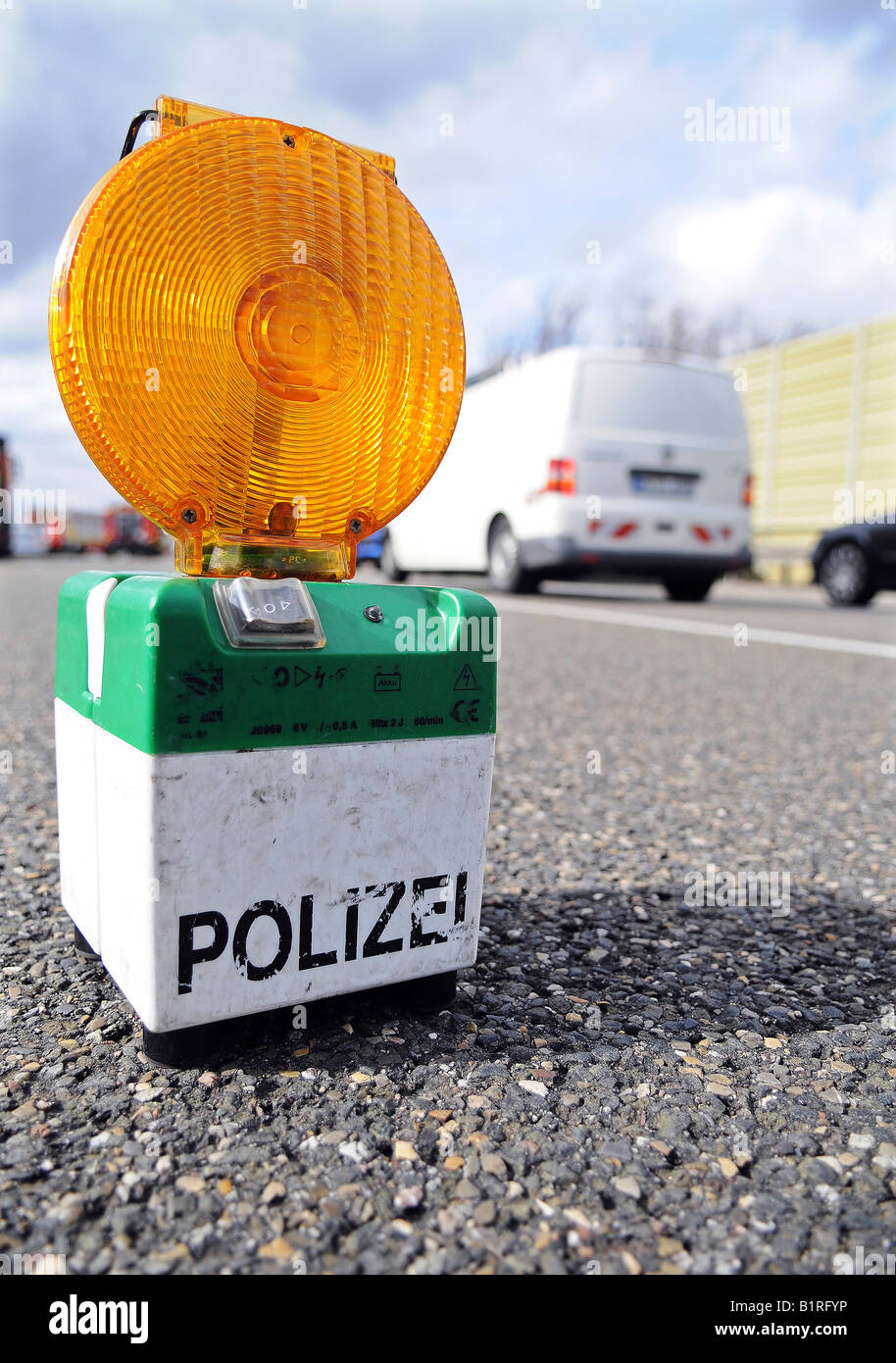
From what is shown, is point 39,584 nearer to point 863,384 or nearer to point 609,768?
point 609,768

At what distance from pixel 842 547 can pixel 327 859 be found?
10599 millimetres

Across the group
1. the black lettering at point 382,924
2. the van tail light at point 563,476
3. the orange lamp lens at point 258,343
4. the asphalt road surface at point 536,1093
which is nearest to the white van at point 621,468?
the van tail light at point 563,476

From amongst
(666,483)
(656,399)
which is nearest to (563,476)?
(666,483)

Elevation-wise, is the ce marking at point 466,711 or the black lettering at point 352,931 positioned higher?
the ce marking at point 466,711

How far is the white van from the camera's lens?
880 cm

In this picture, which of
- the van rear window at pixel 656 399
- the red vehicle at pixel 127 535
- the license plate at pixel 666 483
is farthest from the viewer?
the red vehicle at pixel 127 535

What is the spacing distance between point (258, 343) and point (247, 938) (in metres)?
0.76

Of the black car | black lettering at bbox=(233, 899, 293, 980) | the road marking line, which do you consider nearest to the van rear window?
the road marking line

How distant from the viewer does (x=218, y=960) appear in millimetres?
1256

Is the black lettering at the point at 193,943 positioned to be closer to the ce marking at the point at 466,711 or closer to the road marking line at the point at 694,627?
the ce marking at the point at 466,711

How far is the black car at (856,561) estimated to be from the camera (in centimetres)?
1021

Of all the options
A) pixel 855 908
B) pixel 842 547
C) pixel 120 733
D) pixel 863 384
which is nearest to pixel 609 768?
pixel 855 908

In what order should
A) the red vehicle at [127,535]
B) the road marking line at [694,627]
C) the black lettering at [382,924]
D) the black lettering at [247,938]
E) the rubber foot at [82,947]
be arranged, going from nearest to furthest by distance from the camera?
the black lettering at [247,938] → the black lettering at [382,924] → the rubber foot at [82,947] → the road marking line at [694,627] → the red vehicle at [127,535]

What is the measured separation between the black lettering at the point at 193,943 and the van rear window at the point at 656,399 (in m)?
8.08
